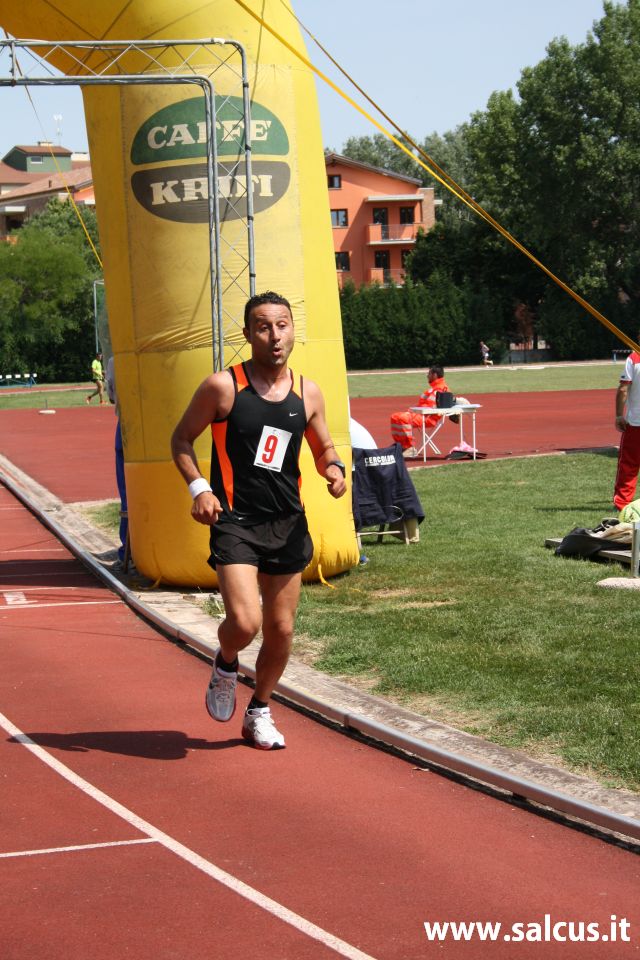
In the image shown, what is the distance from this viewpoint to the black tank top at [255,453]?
6.52m

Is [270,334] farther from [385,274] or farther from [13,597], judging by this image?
[385,274]

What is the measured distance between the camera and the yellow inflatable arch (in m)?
11.3

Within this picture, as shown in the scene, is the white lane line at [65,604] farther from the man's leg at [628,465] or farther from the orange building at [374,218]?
the orange building at [374,218]

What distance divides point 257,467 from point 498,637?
10.3 ft

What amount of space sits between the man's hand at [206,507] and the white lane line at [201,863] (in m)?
1.36

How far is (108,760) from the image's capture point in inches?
269

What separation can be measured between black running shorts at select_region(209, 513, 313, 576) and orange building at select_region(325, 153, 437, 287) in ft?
292

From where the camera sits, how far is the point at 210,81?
10.9m

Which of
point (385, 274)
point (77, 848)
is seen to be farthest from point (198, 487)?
point (385, 274)

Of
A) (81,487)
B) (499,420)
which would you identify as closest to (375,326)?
(499,420)

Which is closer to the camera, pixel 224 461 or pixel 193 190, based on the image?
pixel 224 461

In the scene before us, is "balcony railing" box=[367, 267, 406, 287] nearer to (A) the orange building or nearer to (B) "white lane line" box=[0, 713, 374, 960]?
(A) the orange building

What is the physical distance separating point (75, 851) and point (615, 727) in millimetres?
2838

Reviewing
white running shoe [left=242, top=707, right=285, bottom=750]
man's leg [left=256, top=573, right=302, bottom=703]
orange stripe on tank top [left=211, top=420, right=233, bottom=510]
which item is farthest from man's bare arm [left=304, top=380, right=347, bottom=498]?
white running shoe [left=242, top=707, right=285, bottom=750]
